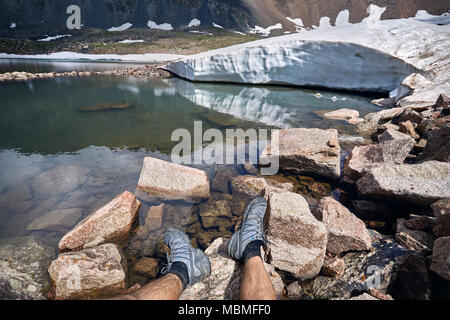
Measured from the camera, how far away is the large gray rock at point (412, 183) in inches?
83.5

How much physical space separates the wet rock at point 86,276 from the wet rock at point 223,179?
5.42ft

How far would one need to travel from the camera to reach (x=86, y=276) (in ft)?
5.84

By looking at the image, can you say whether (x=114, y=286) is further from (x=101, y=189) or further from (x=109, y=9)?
(x=109, y=9)

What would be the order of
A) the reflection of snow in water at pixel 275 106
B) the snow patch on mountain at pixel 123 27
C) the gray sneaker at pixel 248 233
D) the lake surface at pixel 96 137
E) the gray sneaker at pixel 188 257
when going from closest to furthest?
1. the gray sneaker at pixel 188 257
2. the gray sneaker at pixel 248 233
3. the lake surface at pixel 96 137
4. the reflection of snow in water at pixel 275 106
5. the snow patch on mountain at pixel 123 27

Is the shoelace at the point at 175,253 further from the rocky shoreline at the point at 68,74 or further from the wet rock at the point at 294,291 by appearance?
the rocky shoreline at the point at 68,74

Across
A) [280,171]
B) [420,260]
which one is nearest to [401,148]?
[280,171]

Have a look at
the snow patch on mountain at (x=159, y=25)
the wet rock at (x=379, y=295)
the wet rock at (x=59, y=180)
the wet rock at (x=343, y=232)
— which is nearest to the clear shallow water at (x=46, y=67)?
the wet rock at (x=59, y=180)

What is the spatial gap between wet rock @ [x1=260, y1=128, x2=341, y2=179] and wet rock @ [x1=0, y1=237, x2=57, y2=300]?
119 inches

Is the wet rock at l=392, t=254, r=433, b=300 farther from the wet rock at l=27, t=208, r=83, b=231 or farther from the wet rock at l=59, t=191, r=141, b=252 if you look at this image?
the wet rock at l=27, t=208, r=83, b=231

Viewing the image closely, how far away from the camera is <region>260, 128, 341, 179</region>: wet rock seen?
3317 mm

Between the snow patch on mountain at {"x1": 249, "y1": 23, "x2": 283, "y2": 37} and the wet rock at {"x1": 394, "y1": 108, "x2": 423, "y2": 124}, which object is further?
the snow patch on mountain at {"x1": 249, "y1": 23, "x2": 283, "y2": 37}

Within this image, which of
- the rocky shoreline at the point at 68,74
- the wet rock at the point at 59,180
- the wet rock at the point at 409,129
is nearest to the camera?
the wet rock at the point at 59,180

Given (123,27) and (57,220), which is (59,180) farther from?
(123,27)

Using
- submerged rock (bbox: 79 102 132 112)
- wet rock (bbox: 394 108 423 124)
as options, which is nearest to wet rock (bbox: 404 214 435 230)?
wet rock (bbox: 394 108 423 124)
